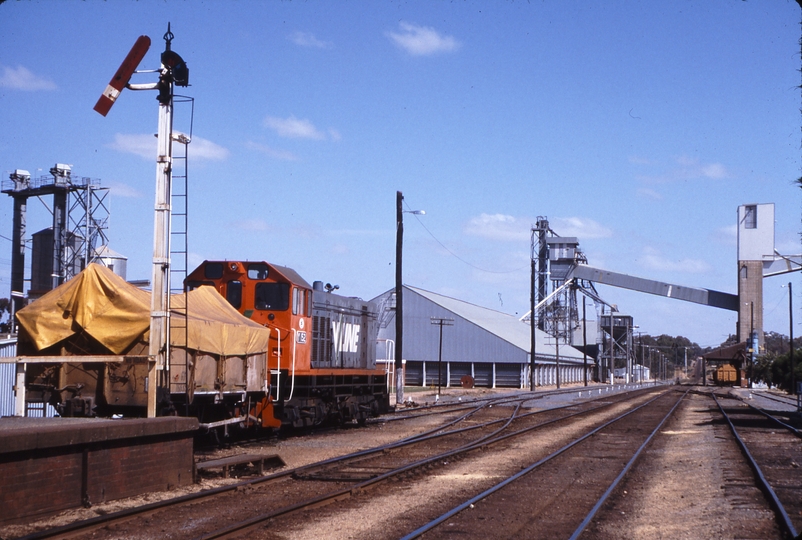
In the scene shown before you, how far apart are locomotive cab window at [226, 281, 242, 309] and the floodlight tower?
19.9 feet

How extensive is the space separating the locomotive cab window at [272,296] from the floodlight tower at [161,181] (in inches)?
235

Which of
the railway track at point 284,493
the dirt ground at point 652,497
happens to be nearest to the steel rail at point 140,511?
the railway track at point 284,493

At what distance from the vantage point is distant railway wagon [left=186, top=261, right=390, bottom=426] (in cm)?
1750

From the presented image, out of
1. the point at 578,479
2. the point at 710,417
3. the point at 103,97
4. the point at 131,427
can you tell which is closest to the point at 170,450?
the point at 131,427

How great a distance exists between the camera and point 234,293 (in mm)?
17844

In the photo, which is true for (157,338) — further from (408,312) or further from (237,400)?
(408,312)

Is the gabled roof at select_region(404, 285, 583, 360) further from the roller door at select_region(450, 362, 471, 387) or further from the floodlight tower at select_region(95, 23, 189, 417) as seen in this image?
the floodlight tower at select_region(95, 23, 189, 417)

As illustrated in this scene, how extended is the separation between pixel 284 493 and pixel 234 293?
25.4 ft

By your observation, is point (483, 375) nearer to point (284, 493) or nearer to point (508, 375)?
point (508, 375)

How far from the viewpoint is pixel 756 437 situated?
21.4m

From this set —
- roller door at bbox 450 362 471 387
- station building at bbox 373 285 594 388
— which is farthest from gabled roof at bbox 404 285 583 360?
roller door at bbox 450 362 471 387

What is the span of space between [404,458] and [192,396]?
4387 mm

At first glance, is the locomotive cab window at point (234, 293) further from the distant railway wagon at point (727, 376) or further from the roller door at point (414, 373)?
the distant railway wagon at point (727, 376)

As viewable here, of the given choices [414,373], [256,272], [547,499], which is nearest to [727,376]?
[414,373]
